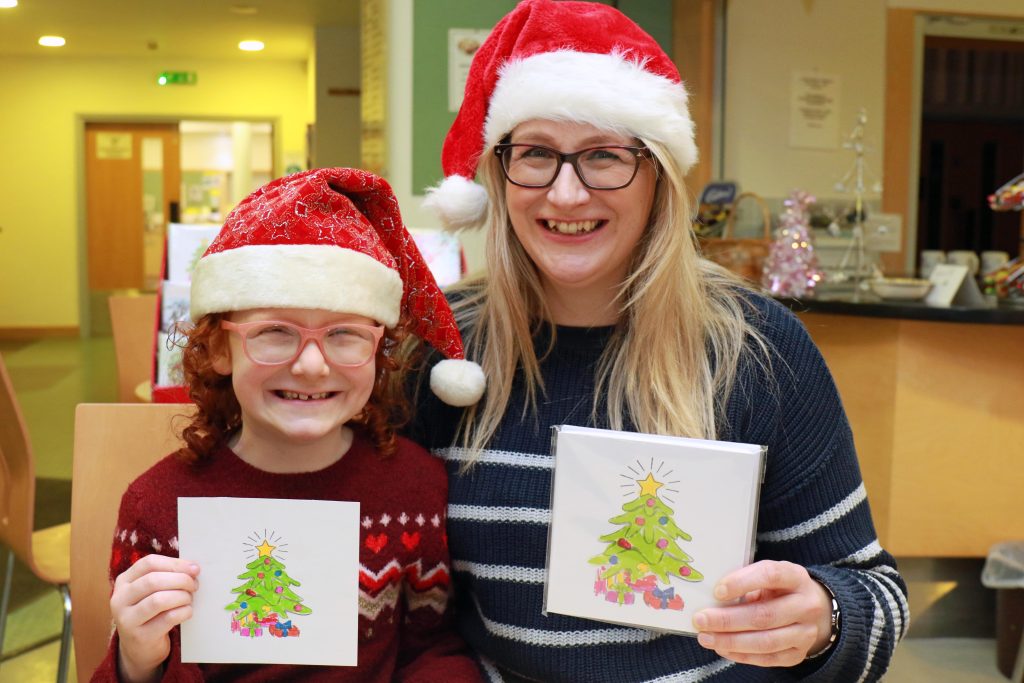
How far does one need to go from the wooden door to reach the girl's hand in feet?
35.4

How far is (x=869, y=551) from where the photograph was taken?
1.24m

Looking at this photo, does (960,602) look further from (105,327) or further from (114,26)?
(105,327)

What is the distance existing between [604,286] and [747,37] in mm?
4174

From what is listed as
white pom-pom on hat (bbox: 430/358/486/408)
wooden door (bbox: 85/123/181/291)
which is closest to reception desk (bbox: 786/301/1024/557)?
white pom-pom on hat (bbox: 430/358/486/408)

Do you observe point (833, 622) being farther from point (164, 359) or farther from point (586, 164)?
point (164, 359)

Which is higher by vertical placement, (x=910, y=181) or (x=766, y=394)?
(x=910, y=181)

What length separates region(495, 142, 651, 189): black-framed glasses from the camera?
129 cm

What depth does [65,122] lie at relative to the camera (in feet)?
35.0

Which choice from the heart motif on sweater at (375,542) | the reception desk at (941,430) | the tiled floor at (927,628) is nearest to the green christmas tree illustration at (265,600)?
the heart motif on sweater at (375,542)

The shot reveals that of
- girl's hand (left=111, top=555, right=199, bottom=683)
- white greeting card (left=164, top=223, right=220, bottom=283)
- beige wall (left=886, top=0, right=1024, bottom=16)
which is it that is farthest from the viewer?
beige wall (left=886, top=0, right=1024, bottom=16)

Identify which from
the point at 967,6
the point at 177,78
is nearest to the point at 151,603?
the point at 967,6

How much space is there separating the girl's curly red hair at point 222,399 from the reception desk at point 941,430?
2.17 m

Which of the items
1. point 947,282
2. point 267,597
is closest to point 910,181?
point 947,282

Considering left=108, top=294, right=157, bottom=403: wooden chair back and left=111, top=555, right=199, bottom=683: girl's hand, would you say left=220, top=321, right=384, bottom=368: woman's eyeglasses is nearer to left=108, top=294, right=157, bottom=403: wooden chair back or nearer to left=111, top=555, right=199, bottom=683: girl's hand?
left=111, top=555, right=199, bottom=683: girl's hand
